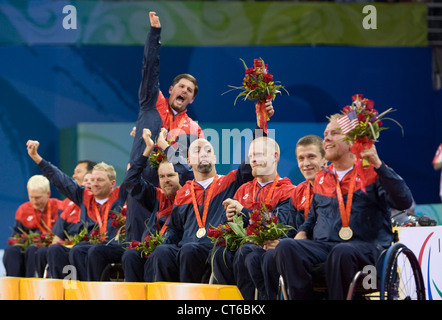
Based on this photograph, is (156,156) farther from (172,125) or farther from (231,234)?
(231,234)

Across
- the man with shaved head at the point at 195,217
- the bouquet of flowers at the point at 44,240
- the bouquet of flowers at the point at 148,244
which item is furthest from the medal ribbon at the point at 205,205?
the bouquet of flowers at the point at 44,240

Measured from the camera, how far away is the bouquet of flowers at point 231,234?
564cm

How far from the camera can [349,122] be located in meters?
5.00

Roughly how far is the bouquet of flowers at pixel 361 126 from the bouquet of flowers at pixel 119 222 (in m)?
3.02

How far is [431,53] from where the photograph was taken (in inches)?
460

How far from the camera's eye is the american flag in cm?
496

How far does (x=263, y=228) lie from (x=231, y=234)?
31 centimetres

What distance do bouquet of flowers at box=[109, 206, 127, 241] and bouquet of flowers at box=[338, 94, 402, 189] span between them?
3.02 m

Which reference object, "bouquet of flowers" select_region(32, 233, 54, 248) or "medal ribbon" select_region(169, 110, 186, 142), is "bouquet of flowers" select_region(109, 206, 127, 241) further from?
"bouquet of flowers" select_region(32, 233, 54, 248)

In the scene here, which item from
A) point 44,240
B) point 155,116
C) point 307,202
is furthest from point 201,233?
point 44,240

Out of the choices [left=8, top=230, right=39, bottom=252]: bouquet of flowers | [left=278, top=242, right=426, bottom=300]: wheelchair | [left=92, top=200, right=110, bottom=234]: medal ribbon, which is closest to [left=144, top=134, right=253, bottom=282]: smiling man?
[left=278, top=242, right=426, bottom=300]: wheelchair

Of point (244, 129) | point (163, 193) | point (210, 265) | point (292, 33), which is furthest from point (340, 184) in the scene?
point (292, 33)

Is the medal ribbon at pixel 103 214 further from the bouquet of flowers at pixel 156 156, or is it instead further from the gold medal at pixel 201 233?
the gold medal at pixel 201 233

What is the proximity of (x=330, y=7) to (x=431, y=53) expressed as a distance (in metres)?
1.79
